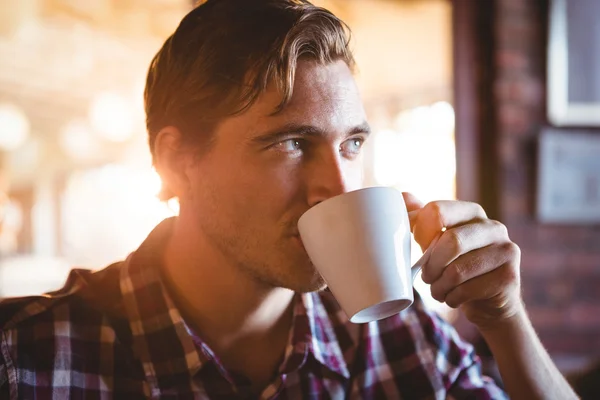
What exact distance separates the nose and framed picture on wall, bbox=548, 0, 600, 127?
1.83 m

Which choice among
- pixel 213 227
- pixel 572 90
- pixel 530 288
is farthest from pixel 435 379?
pixel 572 90

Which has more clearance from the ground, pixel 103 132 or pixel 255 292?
pixel 103 132

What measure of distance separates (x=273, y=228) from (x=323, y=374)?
0.29 meters

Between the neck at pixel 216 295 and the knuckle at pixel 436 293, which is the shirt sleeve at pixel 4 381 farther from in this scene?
the knuckle at pixel 436 293

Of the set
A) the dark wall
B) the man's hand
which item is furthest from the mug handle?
the dark wall

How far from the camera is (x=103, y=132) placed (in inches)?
134

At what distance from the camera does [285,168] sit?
90cm

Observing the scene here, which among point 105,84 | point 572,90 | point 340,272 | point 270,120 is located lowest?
point 340,272

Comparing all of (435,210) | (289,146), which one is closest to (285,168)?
(289,146)

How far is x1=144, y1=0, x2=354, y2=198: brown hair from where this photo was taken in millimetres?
942

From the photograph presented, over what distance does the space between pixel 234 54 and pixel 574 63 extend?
196cm

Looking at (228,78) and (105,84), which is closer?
(228,78)

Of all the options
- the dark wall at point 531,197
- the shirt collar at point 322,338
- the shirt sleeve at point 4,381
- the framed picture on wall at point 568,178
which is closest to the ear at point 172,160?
the shirt collar at point 322,338

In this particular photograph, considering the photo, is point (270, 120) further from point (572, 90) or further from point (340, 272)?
point (572, 90)
